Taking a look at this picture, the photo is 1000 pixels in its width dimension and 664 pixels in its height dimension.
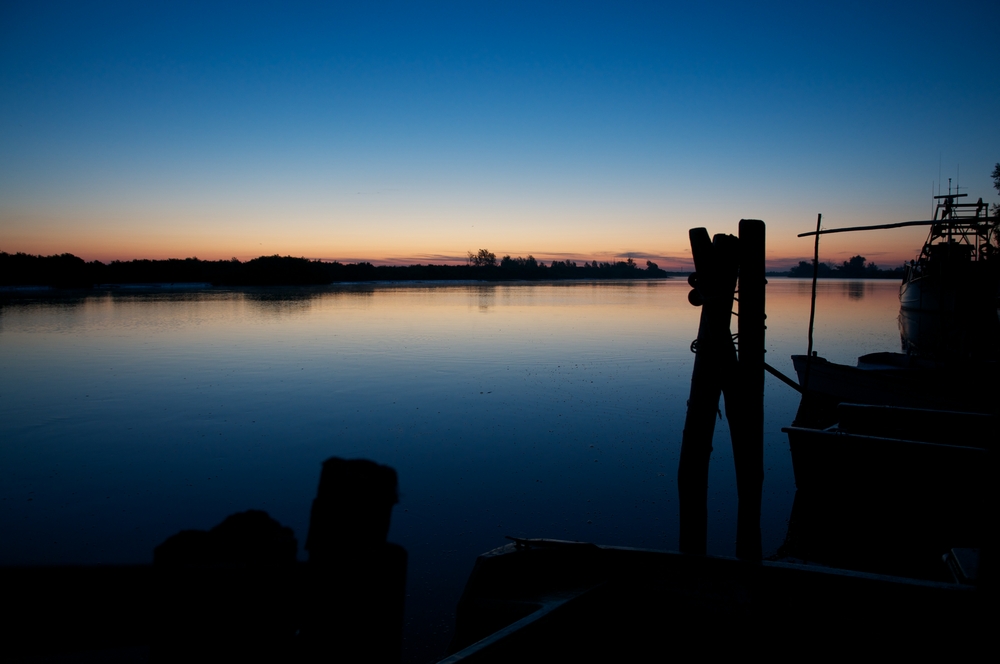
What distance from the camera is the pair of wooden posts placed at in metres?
4.39

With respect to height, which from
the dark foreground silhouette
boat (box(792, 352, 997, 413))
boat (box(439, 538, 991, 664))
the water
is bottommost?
the water

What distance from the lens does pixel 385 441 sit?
9578 mm

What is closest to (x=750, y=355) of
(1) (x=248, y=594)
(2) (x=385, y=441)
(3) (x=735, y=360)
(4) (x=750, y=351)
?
(4) (x=750, y=351)

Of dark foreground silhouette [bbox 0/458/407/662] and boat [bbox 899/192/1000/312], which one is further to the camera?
boat [bbox 899/192/1000/312]

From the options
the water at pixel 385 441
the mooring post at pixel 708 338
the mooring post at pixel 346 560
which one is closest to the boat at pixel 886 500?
the water at pixel 385 441

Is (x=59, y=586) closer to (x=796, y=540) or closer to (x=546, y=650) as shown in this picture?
(x=546, y=650)

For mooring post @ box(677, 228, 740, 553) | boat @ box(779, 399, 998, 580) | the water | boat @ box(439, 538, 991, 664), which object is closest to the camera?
boat @ box(439, 538, 991, 664)

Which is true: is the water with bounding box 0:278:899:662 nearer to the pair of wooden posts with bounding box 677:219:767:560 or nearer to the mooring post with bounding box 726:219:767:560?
the pair of wooden posts with bounding box 677:219:767:560

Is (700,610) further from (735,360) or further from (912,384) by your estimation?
(912,384)

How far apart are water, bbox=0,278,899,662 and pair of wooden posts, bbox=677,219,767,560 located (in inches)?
64.2

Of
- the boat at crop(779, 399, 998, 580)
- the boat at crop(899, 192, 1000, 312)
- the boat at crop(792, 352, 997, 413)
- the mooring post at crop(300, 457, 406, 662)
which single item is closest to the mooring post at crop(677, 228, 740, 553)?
the boat at crop(779, 399, 998, 580)

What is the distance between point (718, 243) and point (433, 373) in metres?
11.5

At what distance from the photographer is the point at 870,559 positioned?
18.8ft

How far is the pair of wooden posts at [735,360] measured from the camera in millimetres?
4387
